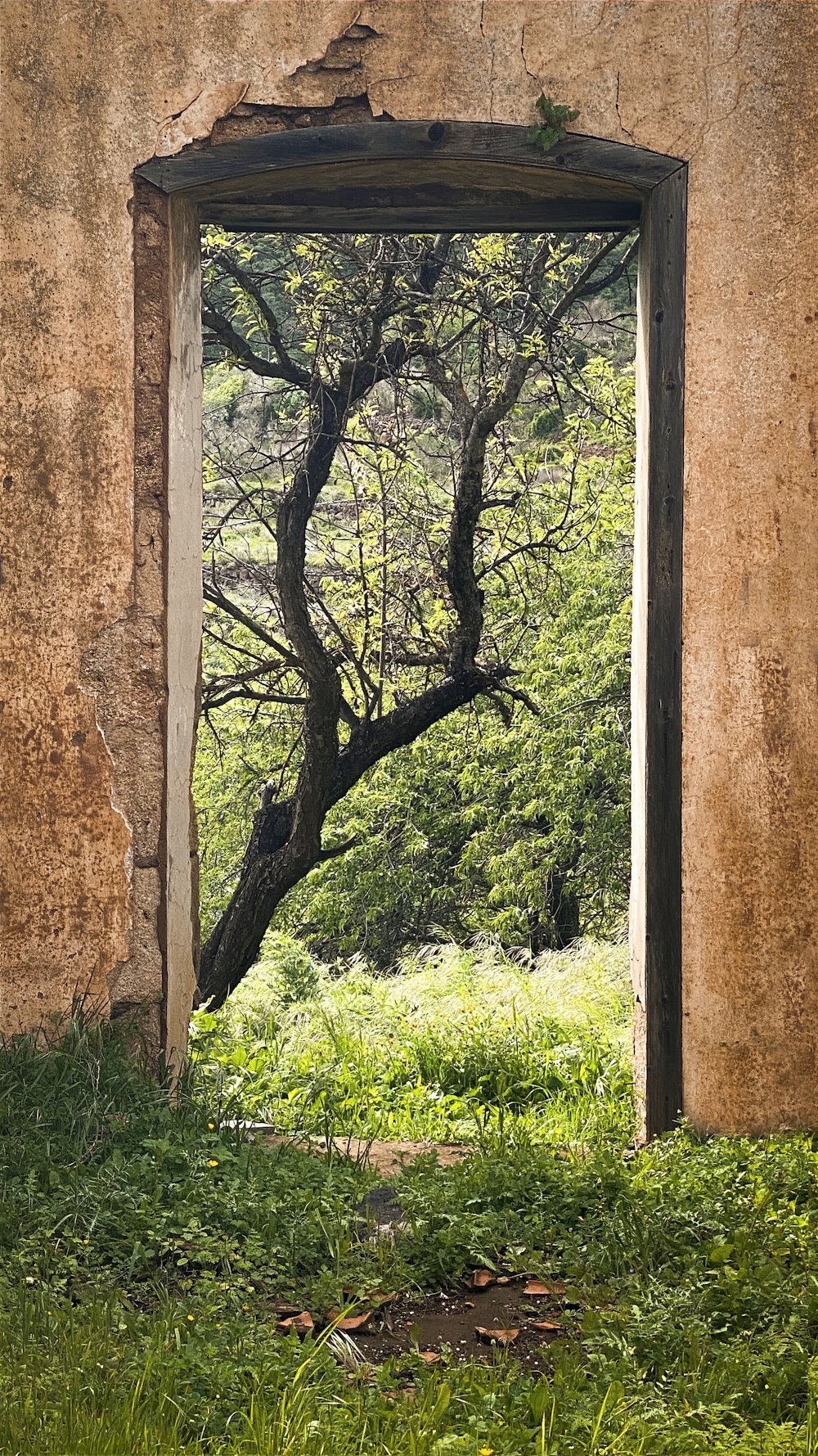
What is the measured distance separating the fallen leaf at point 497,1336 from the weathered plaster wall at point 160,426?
1.28 meters

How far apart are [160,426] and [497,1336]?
283cm

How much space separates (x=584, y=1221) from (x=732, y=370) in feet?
8.34

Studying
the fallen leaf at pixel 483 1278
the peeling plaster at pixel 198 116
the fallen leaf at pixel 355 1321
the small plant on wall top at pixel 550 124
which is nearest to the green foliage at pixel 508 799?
the small plant on wall top at pixel 550 124

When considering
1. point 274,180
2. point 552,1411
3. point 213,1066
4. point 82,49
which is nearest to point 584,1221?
point 552,1411

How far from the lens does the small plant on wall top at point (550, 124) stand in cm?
388

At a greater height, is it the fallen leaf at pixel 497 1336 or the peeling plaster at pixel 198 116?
the peeling plaster at pixel 198 116

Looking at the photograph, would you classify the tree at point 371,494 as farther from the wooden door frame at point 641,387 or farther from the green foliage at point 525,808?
the green foliage at point 525,808

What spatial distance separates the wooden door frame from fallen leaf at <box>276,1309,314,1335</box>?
1408 mm

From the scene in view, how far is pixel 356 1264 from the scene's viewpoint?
3.09m

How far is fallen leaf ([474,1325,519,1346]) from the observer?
2826mm

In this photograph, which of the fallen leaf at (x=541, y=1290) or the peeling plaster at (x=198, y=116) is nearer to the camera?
the fallen leaf at (x=541, y=1290)

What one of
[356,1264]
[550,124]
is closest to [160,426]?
[550,124]

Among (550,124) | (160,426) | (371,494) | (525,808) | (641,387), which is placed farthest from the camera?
(525,808)

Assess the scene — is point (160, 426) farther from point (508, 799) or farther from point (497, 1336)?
point (508, 799)
